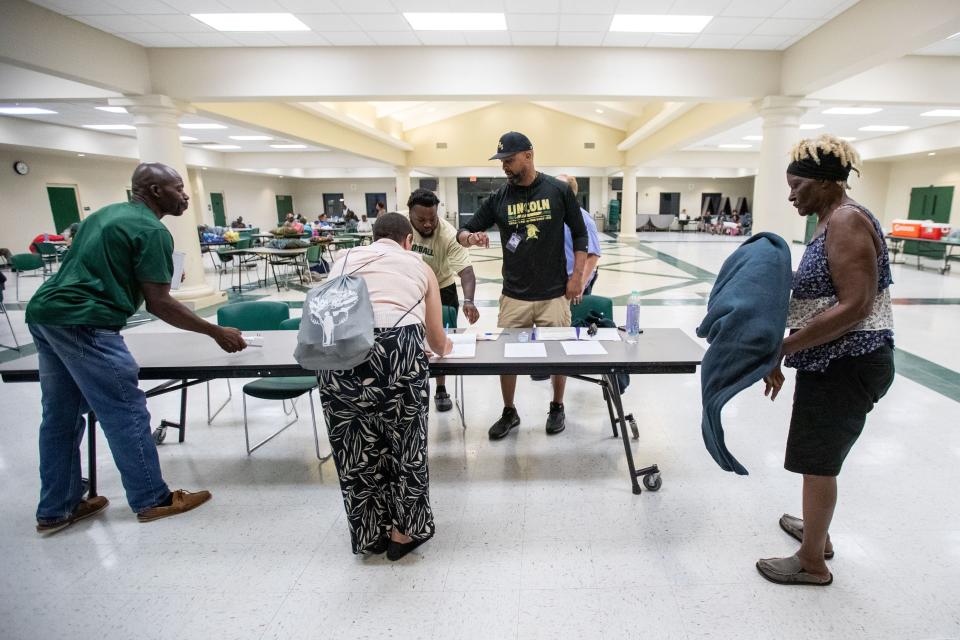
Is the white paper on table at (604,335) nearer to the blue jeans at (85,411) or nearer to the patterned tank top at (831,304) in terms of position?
the patterned tank top at (831,304)

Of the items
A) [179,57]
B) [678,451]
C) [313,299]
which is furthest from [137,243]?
[179,57]

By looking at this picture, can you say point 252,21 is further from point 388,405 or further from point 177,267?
point 388,405

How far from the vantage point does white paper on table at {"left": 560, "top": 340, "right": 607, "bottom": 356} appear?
2.43m

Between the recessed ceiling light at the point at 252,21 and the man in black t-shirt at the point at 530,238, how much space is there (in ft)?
13.3

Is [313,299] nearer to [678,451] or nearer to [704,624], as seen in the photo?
[704,624]

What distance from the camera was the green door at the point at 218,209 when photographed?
2099cm

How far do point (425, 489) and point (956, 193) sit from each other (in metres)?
20.3

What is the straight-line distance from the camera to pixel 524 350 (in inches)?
98.4

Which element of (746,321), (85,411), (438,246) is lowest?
(85,411)

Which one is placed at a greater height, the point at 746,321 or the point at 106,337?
the point at 746,321

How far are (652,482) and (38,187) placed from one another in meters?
17.9

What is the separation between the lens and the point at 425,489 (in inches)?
81.1

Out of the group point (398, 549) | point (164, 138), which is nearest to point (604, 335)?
point (398, 549)

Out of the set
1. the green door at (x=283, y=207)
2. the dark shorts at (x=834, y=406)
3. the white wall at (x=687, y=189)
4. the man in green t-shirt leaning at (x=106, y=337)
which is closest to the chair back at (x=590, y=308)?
the dark shorts at (x=834, y=406)
